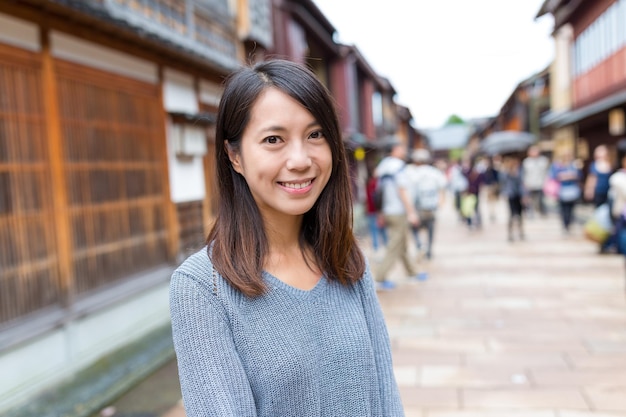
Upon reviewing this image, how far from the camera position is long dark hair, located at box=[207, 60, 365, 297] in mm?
1520

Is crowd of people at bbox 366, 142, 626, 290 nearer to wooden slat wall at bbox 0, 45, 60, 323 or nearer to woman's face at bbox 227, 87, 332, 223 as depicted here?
wooden slat wall at bbox 0, 45, 60, 323

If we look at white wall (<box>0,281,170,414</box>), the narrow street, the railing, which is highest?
the railing

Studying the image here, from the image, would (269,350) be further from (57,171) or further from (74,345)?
(74,345)

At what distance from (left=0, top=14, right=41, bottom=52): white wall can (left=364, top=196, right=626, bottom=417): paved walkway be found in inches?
163

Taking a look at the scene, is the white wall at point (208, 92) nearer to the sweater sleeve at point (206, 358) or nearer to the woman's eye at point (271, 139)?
the woman's eye at point (271, 139)

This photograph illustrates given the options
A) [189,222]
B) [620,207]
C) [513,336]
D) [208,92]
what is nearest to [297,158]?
[513,336]

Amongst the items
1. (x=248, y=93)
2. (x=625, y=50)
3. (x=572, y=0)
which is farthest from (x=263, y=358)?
(x=572, y=0)

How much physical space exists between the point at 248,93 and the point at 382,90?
3089 cm

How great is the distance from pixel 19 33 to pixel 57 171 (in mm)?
1156

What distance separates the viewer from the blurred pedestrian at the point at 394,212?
25.7ft

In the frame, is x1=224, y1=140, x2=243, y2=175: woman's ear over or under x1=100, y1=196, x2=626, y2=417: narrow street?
over

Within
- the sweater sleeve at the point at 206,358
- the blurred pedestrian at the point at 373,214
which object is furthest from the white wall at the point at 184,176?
the sweater sleeve at the point at 206,358

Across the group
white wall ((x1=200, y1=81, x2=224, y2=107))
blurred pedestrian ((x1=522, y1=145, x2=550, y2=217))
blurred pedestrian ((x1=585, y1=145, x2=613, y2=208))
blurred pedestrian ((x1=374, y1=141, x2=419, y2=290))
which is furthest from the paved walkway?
blurred pedestrian ((x1=522, y1=145, x2=550, y2=217))

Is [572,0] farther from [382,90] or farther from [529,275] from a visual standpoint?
[382,90]
